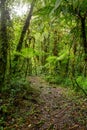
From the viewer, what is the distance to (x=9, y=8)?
7070 mm

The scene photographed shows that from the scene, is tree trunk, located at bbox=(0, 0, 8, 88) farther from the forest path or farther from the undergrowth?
the forest path

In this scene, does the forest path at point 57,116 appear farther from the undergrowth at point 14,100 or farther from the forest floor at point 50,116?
the undergrowth at point 14,100

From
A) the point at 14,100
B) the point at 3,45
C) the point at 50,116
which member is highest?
the point at 3,45

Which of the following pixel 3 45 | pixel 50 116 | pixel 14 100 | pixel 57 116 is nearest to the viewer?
pixel 57 116

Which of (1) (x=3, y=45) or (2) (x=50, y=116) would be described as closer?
(2) (x=50, y=116)

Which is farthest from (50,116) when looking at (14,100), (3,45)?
(3,45)

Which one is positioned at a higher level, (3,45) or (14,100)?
→ (3,45)

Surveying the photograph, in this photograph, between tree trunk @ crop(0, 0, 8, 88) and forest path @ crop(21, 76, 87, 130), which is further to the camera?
tree trunk @ crop(0, 0, 8, 88)

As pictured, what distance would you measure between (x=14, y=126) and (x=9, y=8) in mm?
3534

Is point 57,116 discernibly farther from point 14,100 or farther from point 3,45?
point 3,45

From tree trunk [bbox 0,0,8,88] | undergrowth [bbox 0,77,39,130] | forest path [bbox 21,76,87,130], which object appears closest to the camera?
forest path [bbox 21,76,87,130]

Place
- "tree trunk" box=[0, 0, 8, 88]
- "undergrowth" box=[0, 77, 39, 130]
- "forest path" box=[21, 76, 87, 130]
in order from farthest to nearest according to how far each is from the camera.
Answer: "tree trunk" box=[0, 0, 8, 88] < "undergrowth" box=[0, 77, 39, 130] < "forest path" box=[21, 76, 87, 130]

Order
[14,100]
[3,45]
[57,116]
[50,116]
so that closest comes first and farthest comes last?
[57,116] < [50,116] < [14,100] < [3,45]

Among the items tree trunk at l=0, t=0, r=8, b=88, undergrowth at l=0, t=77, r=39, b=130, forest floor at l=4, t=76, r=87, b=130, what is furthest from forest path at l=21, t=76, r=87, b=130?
A: tree trunk at l=0, t=0, r=8, b=88
